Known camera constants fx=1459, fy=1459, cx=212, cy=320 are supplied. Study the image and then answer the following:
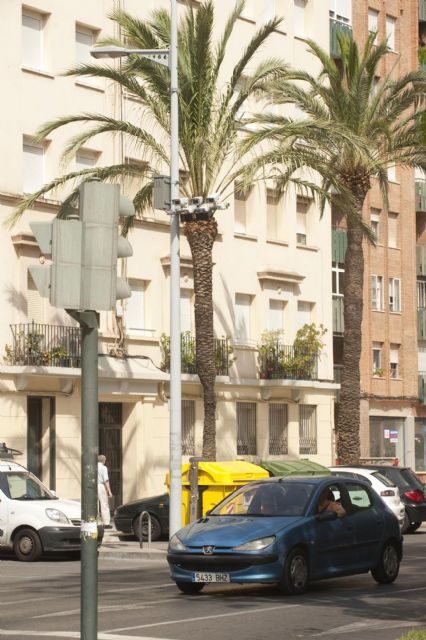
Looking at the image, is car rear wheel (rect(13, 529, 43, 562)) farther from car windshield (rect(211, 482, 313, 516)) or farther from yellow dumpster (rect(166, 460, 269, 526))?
car windshield (rect(211, 482, 313, 516))

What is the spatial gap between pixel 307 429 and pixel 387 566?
29015 millimetres

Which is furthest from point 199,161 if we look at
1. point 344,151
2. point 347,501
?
point 347,501

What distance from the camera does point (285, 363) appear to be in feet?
149

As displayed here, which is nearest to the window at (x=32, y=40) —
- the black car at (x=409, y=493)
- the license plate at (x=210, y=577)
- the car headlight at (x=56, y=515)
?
the black car at (x=409, y=493)

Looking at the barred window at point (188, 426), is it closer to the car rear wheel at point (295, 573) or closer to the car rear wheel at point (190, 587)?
the car rear wheel at point (190, 587)

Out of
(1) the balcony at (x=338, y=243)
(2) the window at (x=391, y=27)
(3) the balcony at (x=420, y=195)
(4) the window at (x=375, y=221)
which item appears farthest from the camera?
(3) the balcony at (x=420, y=195)

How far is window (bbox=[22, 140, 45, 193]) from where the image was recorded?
37594 millimetres

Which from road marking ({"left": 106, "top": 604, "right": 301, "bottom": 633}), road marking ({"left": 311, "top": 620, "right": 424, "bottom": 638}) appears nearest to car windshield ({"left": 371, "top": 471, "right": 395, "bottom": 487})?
road marking ({"left": 106, "top": 604, "right": 301, "bottom": 633})

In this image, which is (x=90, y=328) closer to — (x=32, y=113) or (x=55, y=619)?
(x=55, y=619)

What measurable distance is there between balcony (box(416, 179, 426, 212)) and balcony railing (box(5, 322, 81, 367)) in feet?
83.0

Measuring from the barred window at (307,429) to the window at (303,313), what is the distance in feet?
8.84

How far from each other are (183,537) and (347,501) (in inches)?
94.5

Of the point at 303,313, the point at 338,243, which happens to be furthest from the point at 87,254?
the point at 338,243

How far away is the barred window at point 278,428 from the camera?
46000 millimetres
